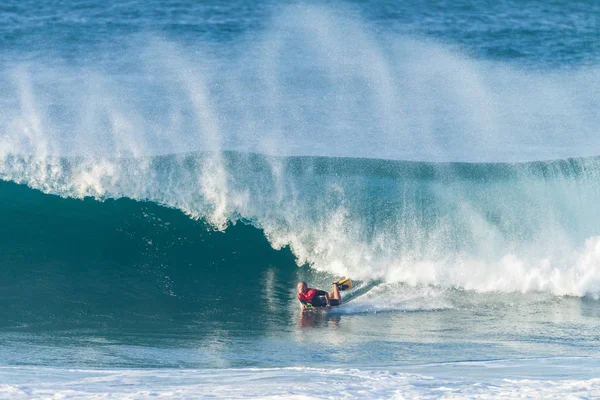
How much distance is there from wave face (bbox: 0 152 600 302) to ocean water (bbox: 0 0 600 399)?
39 mm

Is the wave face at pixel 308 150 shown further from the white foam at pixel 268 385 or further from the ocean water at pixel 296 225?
the white foam at pixel 268 385

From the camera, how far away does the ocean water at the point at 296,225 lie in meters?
10.4

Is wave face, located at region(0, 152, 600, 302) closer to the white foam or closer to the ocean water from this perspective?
the ocean water

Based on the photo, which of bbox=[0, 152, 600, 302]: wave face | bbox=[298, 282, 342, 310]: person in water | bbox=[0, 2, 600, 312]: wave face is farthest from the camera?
bbox=[0, 2, 600, 312]: wave face

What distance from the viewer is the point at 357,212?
588 inches

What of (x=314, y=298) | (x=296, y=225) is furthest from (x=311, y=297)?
(x=296, y=225)

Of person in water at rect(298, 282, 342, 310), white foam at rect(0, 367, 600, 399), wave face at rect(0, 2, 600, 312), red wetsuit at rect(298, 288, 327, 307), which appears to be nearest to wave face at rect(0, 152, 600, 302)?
wave face at rect(0, 2, 600, 312)

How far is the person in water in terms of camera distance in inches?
491

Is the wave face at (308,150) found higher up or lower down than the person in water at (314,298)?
higher up

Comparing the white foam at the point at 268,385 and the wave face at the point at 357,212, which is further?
the wave face at the point at 357,212

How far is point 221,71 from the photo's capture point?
85.2 ft

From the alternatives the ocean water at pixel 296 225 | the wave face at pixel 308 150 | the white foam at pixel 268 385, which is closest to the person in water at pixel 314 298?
the ocean water at pixel 296 225

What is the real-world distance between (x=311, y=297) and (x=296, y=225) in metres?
2.48

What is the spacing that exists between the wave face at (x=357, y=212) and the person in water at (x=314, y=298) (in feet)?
4.33
